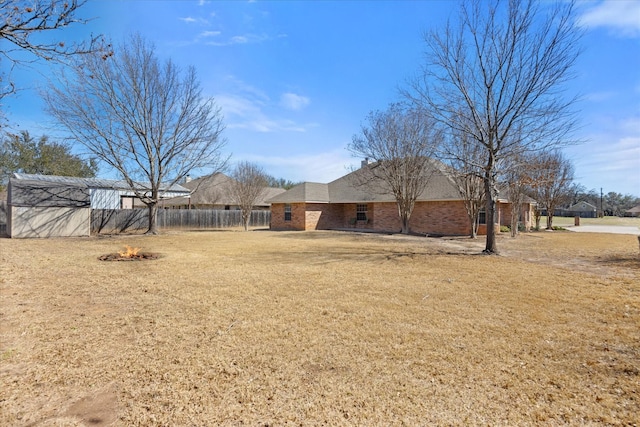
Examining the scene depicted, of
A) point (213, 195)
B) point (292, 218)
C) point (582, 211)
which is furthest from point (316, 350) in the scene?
point (582, 211)

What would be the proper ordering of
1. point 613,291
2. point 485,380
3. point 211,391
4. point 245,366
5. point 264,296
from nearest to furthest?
1. point 211,391
2. point 485,380
3. point 245,366
4. point 264,296
5. point 613,291

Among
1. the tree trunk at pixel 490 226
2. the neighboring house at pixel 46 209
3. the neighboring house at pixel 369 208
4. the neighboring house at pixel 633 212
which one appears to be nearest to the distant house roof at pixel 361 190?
the neighboring house at pixel 369 208

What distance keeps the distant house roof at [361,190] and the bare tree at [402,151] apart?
114cm

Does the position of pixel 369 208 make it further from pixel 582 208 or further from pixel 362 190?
pixel 582 208

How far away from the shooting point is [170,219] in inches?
997

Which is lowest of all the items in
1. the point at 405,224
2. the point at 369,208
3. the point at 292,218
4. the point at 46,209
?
the point at 405,224

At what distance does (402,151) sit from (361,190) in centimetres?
655

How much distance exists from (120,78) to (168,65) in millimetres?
2752

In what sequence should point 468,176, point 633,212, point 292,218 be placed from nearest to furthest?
1. point 468,176
2. point 292,218
3. point 633,212

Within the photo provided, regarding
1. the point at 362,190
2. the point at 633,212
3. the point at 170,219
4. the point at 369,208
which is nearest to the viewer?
the point at 170,219

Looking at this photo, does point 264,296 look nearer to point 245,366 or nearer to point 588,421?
point 245,366

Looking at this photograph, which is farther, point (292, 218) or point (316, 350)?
point (292, 218)

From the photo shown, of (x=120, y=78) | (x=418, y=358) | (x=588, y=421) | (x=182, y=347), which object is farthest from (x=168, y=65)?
(x=588, y=421)

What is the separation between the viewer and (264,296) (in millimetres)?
6090
